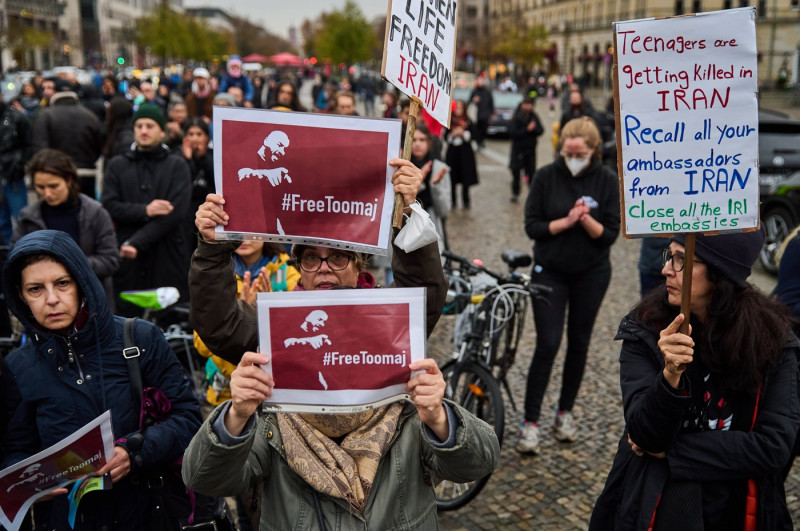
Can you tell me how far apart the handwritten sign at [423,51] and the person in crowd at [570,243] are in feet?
6.78

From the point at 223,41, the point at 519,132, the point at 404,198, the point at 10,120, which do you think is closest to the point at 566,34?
the point at 223,41

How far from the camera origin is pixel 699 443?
2.53 meters

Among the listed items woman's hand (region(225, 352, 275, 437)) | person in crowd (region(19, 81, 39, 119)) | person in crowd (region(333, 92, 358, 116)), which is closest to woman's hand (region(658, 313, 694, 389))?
woman's hand (region(225, 352, 275, 437))

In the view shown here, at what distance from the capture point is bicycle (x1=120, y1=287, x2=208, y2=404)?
494 cm

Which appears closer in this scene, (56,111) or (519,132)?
(56,111)

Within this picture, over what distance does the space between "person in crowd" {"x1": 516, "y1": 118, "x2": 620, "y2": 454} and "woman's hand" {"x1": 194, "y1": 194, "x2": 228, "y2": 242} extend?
2.71m

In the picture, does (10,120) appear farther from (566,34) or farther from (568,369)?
(566,34)

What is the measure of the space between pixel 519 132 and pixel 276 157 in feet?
37.2

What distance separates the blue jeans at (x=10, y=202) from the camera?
9359mm

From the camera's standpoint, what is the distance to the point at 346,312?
205cm

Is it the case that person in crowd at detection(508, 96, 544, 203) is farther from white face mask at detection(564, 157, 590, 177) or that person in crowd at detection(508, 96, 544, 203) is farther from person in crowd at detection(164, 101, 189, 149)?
white face mask at detection(564, 157, 590, 177)

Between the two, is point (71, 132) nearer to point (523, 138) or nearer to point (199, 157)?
point (199, 157)

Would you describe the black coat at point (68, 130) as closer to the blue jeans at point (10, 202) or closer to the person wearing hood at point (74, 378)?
the blue jeans at point (10, 202)

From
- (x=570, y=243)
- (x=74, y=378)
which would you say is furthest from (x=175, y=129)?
(x=74, y=378)
